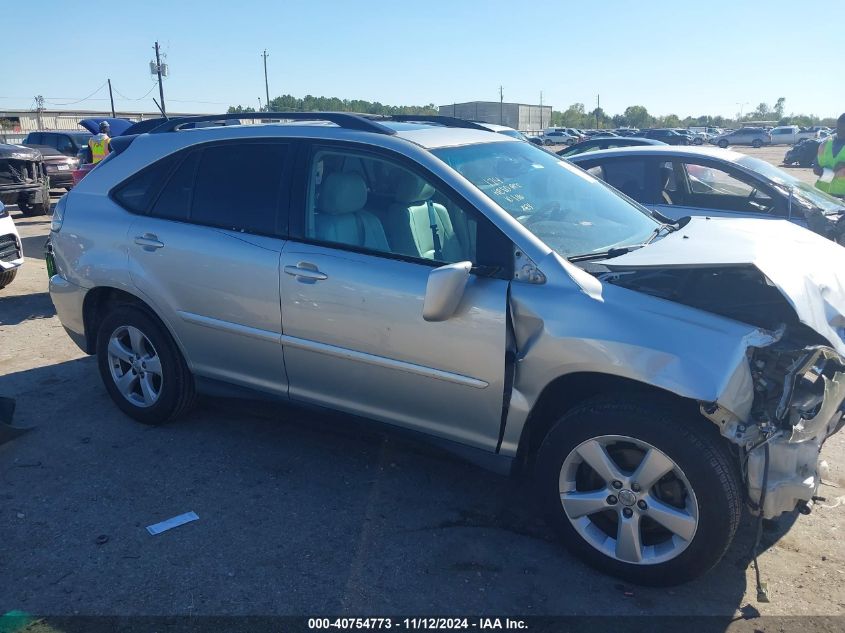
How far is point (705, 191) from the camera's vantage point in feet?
23.4

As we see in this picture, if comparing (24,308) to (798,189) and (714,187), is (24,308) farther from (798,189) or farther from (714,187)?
(798,189)

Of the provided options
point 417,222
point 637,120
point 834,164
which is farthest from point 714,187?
point 637,120

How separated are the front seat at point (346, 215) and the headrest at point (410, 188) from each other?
0.62ft

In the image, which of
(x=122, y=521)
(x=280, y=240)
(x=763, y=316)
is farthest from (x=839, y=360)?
(x=122, y=521)

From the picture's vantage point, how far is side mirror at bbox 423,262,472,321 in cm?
302

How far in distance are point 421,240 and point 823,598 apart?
2379 mm

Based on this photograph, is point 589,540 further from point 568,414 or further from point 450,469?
point 450,469

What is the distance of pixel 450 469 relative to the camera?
13.3ft

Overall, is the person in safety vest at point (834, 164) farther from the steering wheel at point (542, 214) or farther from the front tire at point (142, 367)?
the front tire at point (142, 367)

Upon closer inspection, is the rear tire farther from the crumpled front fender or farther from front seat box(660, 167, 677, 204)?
front seat box(660, 167, 677, 204)

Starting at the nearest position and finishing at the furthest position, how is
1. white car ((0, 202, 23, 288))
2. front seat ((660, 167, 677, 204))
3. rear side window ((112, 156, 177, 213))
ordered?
rear side window ((112, 156, 177, 213))
front seat ((660, 167, 677, 204))
white car ((0, 202, 23, 288))

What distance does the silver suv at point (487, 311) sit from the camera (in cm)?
282

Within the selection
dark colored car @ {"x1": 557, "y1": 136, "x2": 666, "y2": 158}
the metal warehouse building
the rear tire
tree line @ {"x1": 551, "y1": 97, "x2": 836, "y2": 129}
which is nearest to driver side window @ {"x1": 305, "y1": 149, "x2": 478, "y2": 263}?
the rear tire

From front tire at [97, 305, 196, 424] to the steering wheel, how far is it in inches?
90.8
